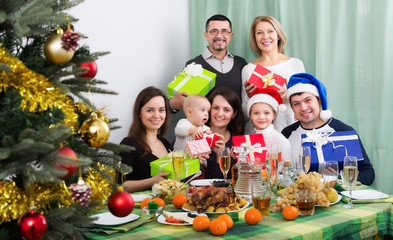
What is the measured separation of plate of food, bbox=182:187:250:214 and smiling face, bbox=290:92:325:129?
122 cm

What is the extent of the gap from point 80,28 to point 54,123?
7.70 feet

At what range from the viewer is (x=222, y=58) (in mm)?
3562

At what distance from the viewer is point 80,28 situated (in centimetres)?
331

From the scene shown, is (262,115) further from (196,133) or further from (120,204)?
(120,204)

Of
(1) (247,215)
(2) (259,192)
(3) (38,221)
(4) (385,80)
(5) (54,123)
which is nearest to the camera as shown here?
(3) (38,221)

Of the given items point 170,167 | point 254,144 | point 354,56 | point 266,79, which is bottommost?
A: point 170,167

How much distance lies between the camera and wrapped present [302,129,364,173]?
233 centimetres

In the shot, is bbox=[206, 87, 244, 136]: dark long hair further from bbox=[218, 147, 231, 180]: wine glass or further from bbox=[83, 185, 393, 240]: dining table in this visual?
bbox=[83, 185, 393, 240]: dining table

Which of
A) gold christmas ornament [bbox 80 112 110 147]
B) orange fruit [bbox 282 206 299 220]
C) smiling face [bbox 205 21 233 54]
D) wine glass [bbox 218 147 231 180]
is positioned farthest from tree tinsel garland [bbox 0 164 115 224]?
smiling face [bbox 205 21 233 54]

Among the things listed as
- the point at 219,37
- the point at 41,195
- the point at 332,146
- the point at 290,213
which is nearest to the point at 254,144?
the point at 332,146

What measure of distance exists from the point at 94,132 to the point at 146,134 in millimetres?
1656

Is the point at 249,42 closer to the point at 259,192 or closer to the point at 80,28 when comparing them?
the point at 80,28

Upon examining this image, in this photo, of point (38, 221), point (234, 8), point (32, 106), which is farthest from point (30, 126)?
point (234, 8)

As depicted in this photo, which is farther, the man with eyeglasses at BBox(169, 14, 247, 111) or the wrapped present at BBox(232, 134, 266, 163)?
the man with eyeglasses at BBox(169, 14, 247, 111)
